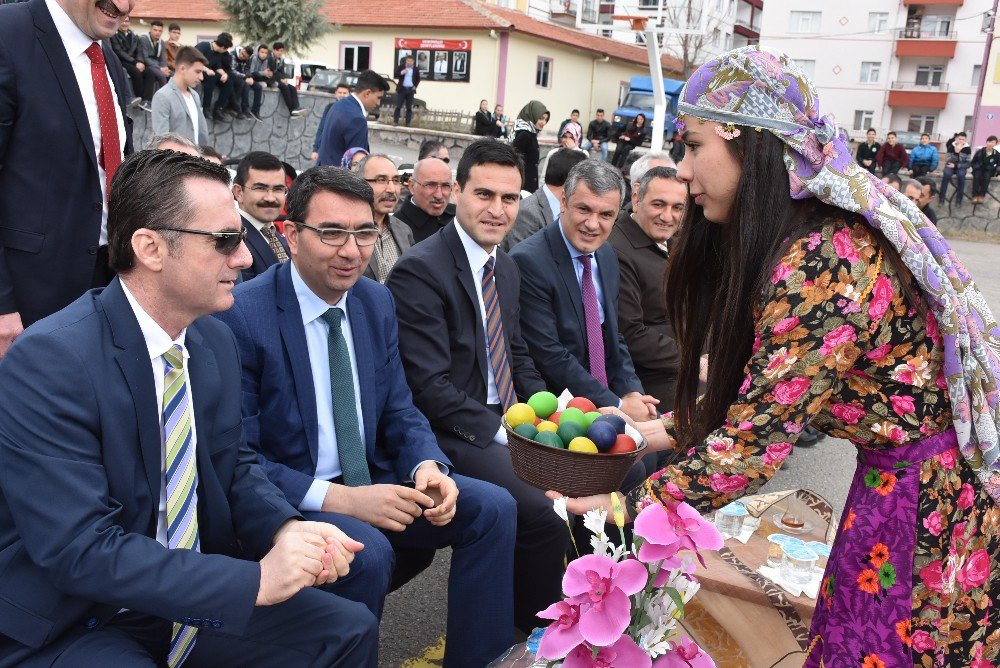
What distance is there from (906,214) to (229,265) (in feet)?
5.03

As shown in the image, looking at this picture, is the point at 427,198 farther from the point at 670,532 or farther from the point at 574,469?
the point at 670,532

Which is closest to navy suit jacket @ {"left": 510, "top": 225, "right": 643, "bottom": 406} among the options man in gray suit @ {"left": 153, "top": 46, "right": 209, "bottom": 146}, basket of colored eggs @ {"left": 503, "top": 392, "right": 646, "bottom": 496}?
basket of colored eggs @ {"left": 503, "top": 392, "right": 646, "bottom": 496}

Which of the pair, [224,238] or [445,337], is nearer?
[224,238]

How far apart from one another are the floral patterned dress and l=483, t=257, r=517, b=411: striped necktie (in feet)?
5.83

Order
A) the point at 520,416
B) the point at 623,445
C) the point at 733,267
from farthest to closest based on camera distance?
the point at 520,416 < the point at 623,445 < the point at 733,267

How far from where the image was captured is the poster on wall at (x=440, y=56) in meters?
34.5

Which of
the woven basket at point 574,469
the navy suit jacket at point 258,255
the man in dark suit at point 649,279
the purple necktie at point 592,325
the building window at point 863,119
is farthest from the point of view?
the building window at point 863,119

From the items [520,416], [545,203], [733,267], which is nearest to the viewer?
[733,267]

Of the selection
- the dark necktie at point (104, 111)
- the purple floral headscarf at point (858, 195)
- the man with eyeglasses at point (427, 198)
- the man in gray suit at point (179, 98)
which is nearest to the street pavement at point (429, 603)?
the dark necktie at point (104, 111)

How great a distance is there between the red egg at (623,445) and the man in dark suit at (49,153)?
190cm

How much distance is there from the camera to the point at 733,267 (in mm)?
1856

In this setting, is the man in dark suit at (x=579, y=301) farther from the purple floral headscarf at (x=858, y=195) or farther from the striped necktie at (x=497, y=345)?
the purple floral headscarf at (x=858, y=195)

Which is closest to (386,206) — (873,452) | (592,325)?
(592,325)

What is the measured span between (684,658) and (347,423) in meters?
1.52
